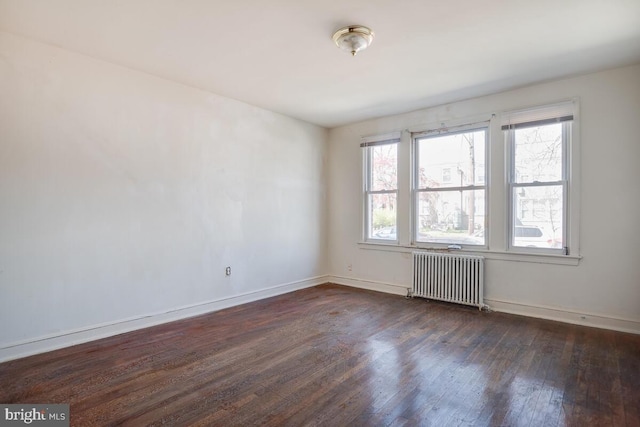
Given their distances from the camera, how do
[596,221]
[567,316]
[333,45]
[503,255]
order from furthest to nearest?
[503,255] < [567,316] < [596,221] < [333,45]

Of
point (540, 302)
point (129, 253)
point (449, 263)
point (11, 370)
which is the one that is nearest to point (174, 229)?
point (129, 253)

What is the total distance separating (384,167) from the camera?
5.37 metres

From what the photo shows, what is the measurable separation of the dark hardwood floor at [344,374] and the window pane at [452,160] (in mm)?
1871

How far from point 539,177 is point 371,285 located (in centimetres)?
279

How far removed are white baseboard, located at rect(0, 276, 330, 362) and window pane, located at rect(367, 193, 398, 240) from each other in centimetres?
185

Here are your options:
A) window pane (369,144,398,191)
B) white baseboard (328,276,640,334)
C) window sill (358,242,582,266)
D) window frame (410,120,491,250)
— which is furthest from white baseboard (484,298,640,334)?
window pane (369,144,398,191)

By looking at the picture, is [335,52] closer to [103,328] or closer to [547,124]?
[547,124]

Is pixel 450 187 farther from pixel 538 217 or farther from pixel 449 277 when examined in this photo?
pixel 449 277

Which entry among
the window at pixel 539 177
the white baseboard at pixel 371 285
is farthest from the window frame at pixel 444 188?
the white baseboard at pixel 371 285

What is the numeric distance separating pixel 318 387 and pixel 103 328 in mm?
2324

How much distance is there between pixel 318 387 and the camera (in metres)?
2.35

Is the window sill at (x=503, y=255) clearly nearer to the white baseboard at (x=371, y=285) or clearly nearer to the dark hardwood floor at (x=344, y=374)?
the white baseboard at (x=371, y=285)

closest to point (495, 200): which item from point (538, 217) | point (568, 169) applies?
point (538, 217)

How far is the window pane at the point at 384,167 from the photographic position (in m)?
5.23
